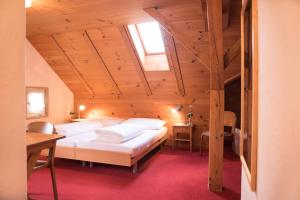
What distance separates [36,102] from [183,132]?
3.35 m

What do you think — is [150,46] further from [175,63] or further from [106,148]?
[106,148]

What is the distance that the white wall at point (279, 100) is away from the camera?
80 centimetres

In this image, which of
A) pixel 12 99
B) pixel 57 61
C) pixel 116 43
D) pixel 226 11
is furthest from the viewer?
pixel 57 61

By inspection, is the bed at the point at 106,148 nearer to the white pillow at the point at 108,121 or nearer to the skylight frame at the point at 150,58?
the white pillow at the point at 108,121

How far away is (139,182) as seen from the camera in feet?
9.16

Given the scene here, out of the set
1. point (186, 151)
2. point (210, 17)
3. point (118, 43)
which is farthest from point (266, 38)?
point (186, 151)

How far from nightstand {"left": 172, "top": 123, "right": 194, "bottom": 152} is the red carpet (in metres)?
0.76

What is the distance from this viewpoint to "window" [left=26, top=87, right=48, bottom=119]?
14.4 feet

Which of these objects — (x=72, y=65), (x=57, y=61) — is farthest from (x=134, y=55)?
(x=57, y=61)

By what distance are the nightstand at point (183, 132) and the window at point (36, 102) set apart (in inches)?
120

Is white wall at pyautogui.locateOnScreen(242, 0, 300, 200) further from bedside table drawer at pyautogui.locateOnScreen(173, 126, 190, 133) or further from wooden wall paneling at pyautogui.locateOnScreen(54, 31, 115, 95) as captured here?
wooden wall paneling at pyautogui.locateOnScreen(54, 31, 115, 95)

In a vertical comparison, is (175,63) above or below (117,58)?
below

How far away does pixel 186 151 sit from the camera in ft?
14.7

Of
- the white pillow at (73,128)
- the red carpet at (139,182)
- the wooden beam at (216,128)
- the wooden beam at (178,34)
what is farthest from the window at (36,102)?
the wooden beam at (216,128)
